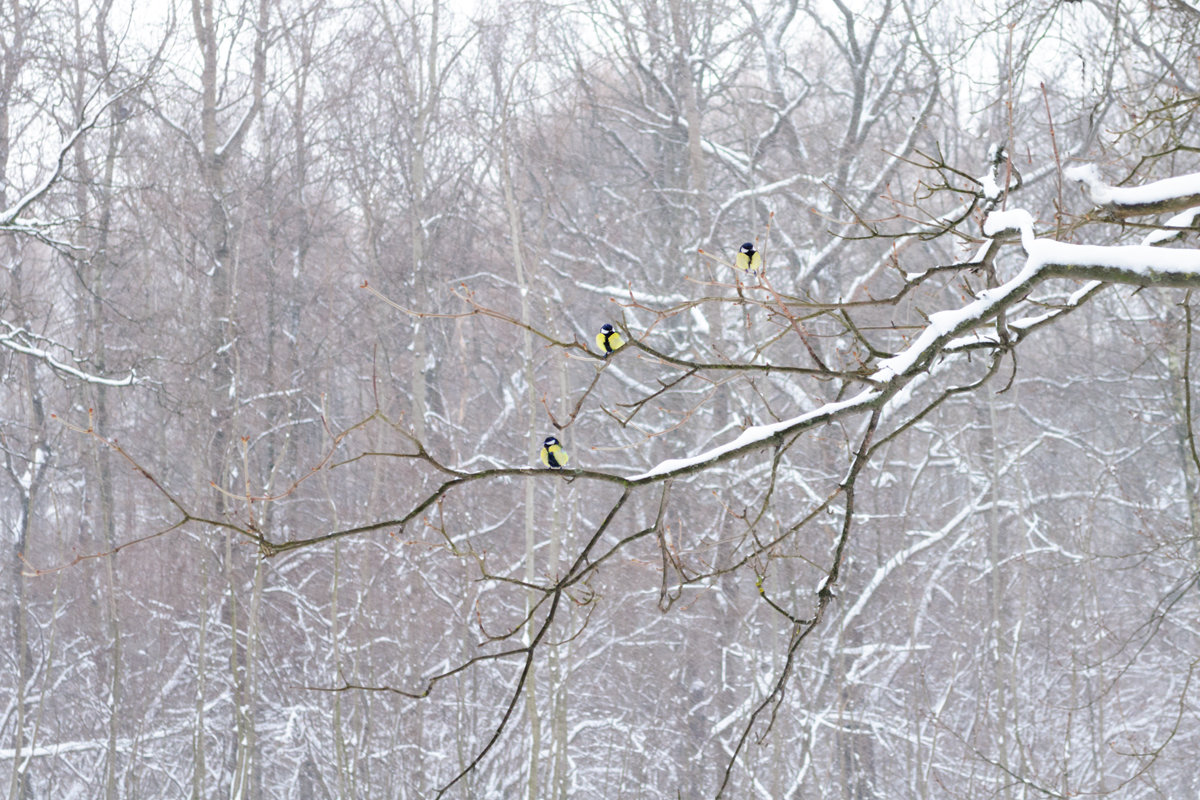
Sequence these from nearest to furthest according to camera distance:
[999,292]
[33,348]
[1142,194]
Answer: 1. [1142,194]
2. [999,292]
3. [33,348]

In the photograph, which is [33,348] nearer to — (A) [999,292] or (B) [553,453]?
(B) [553,453]

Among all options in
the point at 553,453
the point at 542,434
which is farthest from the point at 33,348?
the point at 542,434

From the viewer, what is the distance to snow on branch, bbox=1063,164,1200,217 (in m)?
2.09

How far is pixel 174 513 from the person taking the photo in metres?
12.1

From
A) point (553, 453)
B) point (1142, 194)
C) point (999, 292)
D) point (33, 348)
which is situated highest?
point (33, 348)

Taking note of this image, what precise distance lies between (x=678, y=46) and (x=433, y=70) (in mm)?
2867

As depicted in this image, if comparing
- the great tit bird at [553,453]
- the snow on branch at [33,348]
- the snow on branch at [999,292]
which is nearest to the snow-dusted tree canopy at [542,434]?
the snow on branch at [33,348]

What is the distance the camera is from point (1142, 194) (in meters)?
2.15

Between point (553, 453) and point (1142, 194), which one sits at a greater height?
point (1142, 194)

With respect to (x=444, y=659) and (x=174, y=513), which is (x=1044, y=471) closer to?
(x=444, y=659)

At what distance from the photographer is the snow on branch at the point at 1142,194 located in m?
2.09

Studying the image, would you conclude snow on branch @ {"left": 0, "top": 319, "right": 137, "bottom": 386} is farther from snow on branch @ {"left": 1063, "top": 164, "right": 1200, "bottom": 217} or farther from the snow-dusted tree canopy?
snow on branch @ {"left": 1063, "top": 164, "right": 1200, "bottom": 217}

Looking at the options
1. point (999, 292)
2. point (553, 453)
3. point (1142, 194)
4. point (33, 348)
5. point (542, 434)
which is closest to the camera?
point (1142, 194)

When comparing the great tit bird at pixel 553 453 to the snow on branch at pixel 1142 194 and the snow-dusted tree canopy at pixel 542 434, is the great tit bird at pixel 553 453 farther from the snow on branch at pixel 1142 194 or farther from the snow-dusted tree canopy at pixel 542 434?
the snow-dusted tree canopy at pixel 542 434
